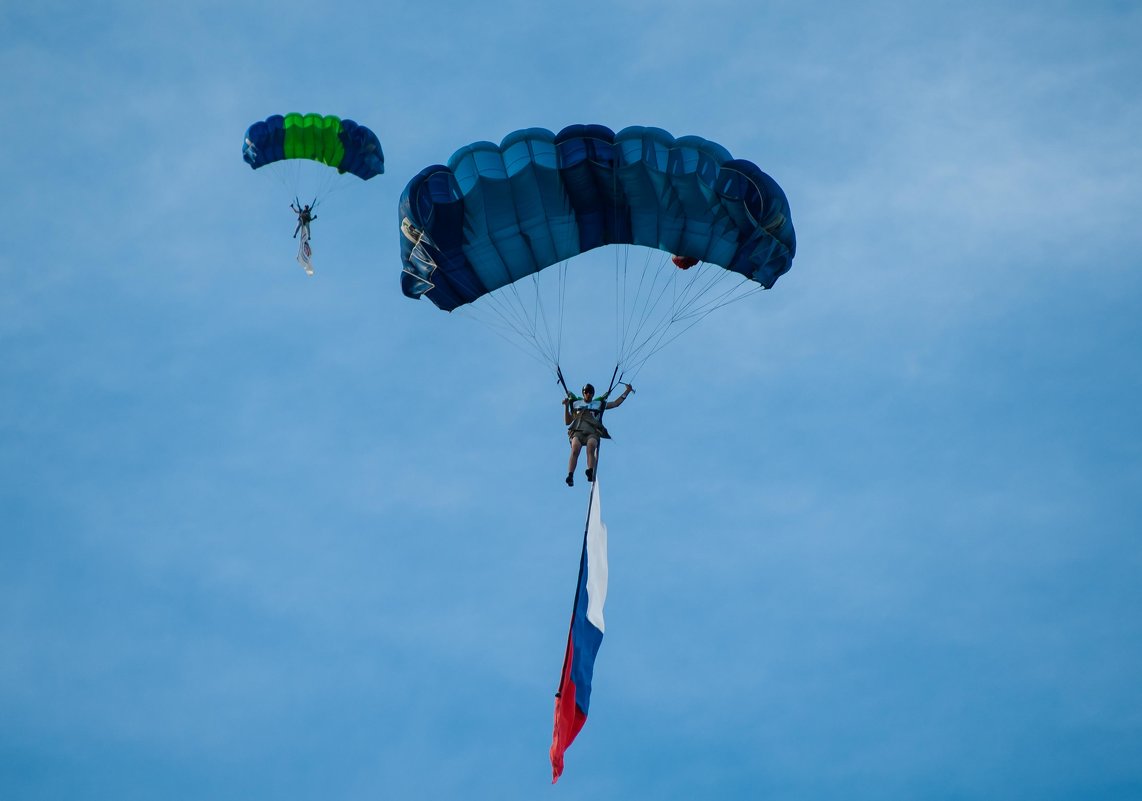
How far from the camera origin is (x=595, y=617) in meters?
20.5

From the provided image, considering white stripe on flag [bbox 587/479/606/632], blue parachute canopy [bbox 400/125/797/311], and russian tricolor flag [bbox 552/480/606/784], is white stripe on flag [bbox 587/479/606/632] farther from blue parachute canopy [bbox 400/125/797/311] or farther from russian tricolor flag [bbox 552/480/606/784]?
blue parachute canopy [bbox 400/125/797/311]

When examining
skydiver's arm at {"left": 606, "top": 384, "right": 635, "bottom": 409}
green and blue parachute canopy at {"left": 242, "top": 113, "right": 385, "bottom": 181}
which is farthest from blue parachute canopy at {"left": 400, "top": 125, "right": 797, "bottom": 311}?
green and blue parachute canopy at {"left": 242, "top": 113, "right": 385, "bottom": 181}

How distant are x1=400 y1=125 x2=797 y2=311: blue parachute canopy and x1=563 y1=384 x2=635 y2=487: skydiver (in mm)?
2251

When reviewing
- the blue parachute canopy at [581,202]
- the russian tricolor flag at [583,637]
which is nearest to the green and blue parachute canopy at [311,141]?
the blue parachute canopy at [581,202]

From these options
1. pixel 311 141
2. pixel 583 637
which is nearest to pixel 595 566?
pixel 583 637

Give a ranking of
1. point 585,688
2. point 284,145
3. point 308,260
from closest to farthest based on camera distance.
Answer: point 585,688 → point 284,145 → point 308,260

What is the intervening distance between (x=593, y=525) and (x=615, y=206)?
450cm

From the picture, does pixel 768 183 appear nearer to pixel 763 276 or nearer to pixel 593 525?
pixel 763 276

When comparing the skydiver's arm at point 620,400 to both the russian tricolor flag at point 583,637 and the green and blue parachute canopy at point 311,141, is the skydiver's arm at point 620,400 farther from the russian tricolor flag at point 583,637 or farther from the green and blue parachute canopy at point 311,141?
the green and blue parachute canopy at point 311,141

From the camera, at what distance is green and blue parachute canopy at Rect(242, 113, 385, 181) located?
31406mm

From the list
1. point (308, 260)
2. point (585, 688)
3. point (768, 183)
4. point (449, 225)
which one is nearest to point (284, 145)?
point (308, 260)

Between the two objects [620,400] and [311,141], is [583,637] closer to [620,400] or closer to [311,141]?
[620,400]

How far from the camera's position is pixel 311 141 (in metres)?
31.5

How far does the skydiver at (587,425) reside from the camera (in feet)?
69.6
